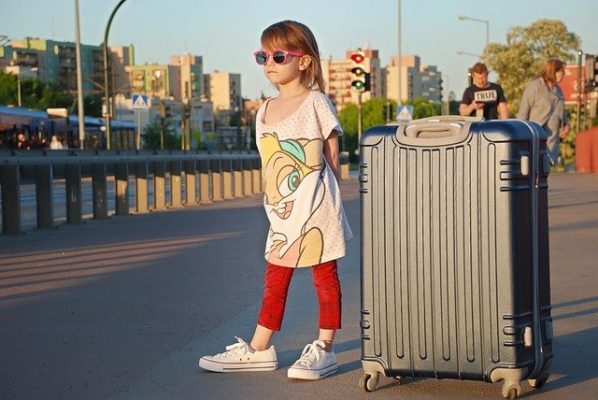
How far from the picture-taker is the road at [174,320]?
5.68 m

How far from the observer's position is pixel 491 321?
17.3 ft

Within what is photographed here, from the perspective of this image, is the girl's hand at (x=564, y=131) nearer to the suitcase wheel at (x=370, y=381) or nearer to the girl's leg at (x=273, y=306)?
the girl's leg at (x=273, y=306)

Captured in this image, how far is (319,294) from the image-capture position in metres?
6.08

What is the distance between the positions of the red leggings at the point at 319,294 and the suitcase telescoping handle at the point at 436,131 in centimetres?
93

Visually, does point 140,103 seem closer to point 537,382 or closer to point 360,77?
point 360,77

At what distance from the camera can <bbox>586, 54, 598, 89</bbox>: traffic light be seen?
1261 inches

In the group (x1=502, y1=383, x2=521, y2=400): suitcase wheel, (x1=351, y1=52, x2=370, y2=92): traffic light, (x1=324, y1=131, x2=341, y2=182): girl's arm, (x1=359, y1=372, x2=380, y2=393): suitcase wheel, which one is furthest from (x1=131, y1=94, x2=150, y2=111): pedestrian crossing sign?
(x1=502, y1=383, x2=521, y2=400): suitcase wheel

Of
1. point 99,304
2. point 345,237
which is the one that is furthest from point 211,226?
point 345,237

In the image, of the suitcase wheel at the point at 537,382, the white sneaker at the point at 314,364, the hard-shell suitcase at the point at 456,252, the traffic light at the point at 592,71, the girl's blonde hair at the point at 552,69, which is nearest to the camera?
the hard-shell suitcase at the point at 456,252

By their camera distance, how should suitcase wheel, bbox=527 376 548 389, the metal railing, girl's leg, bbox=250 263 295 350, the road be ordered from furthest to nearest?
the metal railing < girl's leg, bbox=250 263 295 350 < the road < suitcase wheel, bbox=527 376 548 389

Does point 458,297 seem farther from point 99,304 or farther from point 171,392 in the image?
point 99,304

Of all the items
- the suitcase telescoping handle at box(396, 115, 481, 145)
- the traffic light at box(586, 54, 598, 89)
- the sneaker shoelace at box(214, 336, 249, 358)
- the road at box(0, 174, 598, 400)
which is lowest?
the road at box(0, 174, 598, 400)

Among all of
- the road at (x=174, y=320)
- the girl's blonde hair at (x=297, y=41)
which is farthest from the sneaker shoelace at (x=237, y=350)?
the girl's blonde hair at (x=297, y=41)

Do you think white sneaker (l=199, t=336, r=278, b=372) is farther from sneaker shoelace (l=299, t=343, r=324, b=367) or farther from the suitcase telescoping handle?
the suitcase telescoping handle
